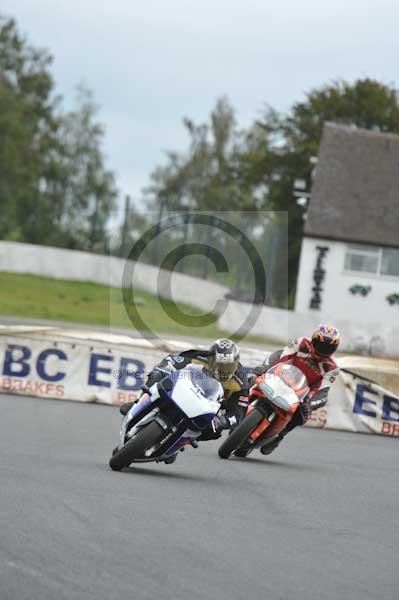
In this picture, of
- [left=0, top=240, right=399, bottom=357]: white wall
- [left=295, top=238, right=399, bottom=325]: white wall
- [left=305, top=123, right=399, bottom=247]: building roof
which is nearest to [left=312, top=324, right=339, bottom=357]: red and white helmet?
[left=0, top=240, right=399, bottom=357]: white wall

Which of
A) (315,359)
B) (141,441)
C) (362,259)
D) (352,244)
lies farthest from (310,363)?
(352,244)

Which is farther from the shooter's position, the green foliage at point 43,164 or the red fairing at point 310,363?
the green foliage at point 43,164

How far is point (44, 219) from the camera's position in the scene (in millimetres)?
52000

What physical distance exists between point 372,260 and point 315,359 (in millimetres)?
33446

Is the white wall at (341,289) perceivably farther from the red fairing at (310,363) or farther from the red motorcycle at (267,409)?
the red motorcycle at (267,409)

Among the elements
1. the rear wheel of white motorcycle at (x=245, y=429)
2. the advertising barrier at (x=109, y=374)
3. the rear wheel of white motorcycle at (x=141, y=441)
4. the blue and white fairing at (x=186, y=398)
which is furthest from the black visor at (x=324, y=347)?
the advertising barrier at (x=109, y=374)

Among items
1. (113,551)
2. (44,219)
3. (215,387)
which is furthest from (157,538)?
(44,219)

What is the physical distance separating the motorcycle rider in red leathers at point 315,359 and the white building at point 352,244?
3174cm

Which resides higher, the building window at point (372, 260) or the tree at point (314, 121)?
the tree at point (314, 121)

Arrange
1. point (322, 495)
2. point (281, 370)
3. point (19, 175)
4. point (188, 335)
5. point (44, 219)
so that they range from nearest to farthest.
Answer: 1. point (322, 495)
2. point (281, 370)
3. point (188, 335)
4. point (44, 219)
5. point (19, 175)

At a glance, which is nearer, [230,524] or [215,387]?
[230,524]

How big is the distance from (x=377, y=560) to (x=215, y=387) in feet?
11.0

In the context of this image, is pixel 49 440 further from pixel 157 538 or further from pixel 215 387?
pixel 157 538

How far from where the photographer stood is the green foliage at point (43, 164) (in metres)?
51.8
